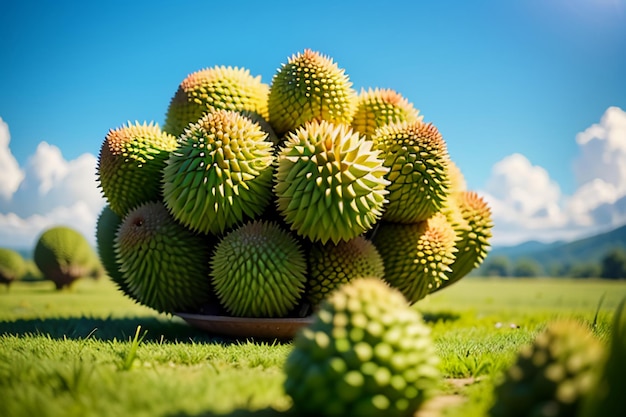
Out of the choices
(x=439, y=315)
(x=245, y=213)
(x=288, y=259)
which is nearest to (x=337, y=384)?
(x=288, y=259)

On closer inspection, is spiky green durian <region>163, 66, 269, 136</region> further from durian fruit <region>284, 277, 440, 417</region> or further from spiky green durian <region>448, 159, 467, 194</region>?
durian fruit <region>284, 277, 440, 417</region>

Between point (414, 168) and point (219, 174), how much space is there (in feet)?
4.89

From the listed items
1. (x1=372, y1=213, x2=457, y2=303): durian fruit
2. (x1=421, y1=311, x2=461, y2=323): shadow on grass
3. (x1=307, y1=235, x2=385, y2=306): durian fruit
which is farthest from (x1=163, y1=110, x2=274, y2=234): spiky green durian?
(x1=421, y1=311, x2=461, y2=323): shadow on grass

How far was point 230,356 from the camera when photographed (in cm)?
332

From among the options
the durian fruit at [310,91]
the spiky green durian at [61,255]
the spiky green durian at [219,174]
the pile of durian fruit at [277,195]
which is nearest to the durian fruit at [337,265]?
the pile of durian fruit at [277,195]

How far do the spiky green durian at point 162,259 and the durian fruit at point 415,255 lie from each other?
59.3 inches

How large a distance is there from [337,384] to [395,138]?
9.14 ft

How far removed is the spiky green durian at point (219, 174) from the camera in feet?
13.4

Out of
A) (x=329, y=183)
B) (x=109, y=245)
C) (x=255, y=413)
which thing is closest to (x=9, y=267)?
(x=109, y=245)

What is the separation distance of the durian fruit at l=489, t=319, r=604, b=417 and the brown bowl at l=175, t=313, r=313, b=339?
7.74 feet

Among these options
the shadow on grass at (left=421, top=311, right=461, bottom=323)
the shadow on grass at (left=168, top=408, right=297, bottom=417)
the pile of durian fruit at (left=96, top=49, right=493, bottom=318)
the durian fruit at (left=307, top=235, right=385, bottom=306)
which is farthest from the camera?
the shadow on grass at (left=421, top=311, right=461, bottom=323)

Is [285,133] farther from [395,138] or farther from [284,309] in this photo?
[284,309]

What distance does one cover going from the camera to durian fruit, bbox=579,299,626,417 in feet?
5.23

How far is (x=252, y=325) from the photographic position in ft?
13.6
